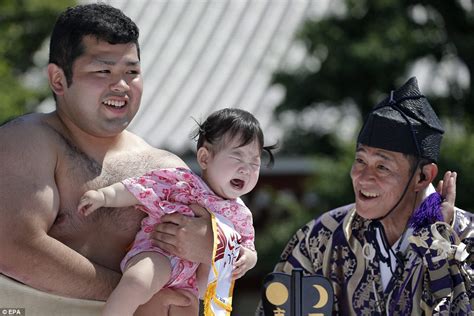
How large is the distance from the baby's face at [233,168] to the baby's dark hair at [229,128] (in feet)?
0.06

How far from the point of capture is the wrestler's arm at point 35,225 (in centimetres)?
322

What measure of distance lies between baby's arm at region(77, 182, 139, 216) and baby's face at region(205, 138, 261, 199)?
282mm

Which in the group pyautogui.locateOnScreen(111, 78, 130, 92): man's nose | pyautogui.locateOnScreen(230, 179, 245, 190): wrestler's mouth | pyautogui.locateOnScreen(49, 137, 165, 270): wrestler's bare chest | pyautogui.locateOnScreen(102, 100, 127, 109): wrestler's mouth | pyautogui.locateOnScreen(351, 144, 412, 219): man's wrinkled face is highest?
pyautogui.locateOnScreen(351, 144, 412, 219): man's wrinkled face

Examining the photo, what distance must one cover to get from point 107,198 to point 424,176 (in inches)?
48.9

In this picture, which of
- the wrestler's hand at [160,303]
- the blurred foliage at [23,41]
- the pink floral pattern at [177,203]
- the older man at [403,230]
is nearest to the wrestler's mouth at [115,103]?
the pink floral pattern at [177,203]

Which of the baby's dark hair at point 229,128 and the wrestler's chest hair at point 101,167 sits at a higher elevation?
the baby's dark hair at point 229,128

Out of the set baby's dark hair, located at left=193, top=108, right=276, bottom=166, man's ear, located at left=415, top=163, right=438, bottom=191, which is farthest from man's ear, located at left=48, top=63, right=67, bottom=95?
man's ear, located at left=415, top=163, right=438, bottom=191

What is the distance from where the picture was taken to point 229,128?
341 centimetres

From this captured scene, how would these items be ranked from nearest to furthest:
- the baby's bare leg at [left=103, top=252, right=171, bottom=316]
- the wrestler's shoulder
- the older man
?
1. the baby's bare leg at [left=103, top=252, right=171, bottom=316]
2. the wrestler's shoulder
3. the older man

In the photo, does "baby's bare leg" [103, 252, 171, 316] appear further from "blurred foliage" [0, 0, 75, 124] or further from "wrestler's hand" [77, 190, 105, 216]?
"blurred foliage" [0, 0, 75, 124]

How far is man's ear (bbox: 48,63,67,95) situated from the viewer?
134 inches

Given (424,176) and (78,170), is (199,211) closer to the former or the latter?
(78,170)

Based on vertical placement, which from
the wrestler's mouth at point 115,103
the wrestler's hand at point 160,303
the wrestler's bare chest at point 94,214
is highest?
the wrestler's mouth at point 115,103

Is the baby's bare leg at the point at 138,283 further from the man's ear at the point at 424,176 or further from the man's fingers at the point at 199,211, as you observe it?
the man's ear at the point at 424,176
